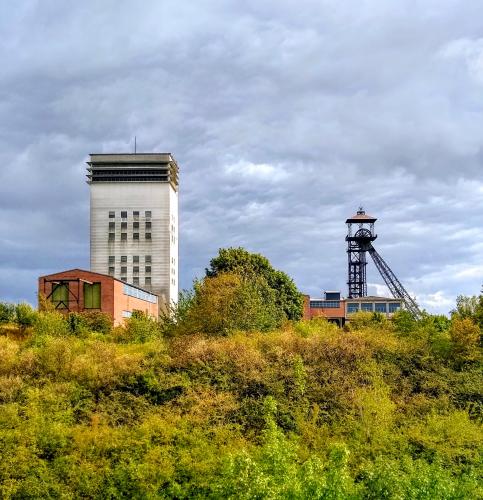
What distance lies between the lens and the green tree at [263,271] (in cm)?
6588

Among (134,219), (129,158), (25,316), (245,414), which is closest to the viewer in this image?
(245,414)

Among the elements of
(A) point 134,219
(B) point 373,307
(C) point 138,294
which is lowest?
(B) point 373,307

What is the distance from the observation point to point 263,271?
67.2 meters

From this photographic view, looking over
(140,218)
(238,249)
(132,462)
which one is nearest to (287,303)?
(238,249)

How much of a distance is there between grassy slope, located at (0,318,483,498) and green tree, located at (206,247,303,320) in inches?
1080

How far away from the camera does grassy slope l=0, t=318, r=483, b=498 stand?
24.5 m

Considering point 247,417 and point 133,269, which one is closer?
point 247,417

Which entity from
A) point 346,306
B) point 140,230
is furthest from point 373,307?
point 140,230

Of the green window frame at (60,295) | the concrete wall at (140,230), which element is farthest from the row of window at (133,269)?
the green window frame at (60,295)

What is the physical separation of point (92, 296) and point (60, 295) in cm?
354

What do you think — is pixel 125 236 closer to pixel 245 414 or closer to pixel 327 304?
pixel 327 304

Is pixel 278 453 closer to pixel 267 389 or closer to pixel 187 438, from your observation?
pixel 187 438

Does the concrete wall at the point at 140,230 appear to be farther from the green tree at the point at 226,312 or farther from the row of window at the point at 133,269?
the green tree at the point at 226,312

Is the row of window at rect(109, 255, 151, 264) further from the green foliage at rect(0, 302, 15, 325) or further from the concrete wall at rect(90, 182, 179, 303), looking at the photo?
the green foliage at rect(0, 302, 15, 325)
